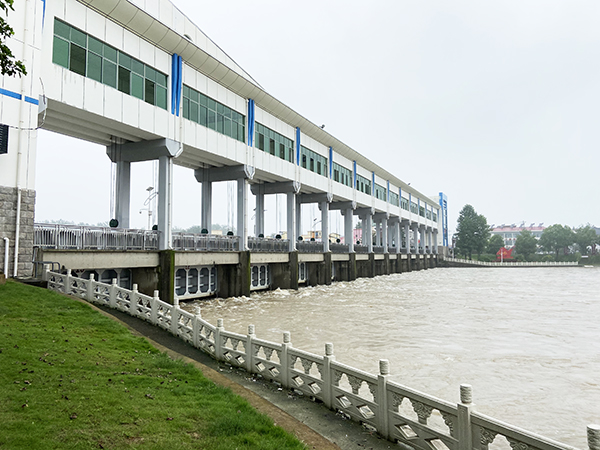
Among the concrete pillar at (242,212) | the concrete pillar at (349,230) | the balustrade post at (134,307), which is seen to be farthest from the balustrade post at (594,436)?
the concrete pillar at (349,230)

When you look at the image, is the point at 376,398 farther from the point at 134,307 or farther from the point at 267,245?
the point at 267,245

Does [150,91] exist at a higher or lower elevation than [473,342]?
higher

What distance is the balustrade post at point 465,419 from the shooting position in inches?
219

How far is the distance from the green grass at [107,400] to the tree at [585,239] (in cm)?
15260

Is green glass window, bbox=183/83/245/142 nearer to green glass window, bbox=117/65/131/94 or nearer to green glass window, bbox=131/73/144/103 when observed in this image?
green glass window, bbox=131/73/144/103

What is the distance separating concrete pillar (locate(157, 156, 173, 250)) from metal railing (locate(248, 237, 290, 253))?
910cm

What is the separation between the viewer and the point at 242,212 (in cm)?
2933

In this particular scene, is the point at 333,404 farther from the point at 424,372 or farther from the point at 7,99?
A: the point at 7,99

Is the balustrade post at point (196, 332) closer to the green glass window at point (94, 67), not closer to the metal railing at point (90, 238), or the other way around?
the metal railing at point (90, 238)

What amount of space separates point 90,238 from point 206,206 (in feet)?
45.3

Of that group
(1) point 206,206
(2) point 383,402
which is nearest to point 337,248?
(1) point 206,206

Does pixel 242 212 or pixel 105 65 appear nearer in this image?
pixel 105 65

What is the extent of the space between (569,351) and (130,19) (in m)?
23.5

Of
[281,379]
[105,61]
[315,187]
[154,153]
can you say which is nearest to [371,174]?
[315,187]
